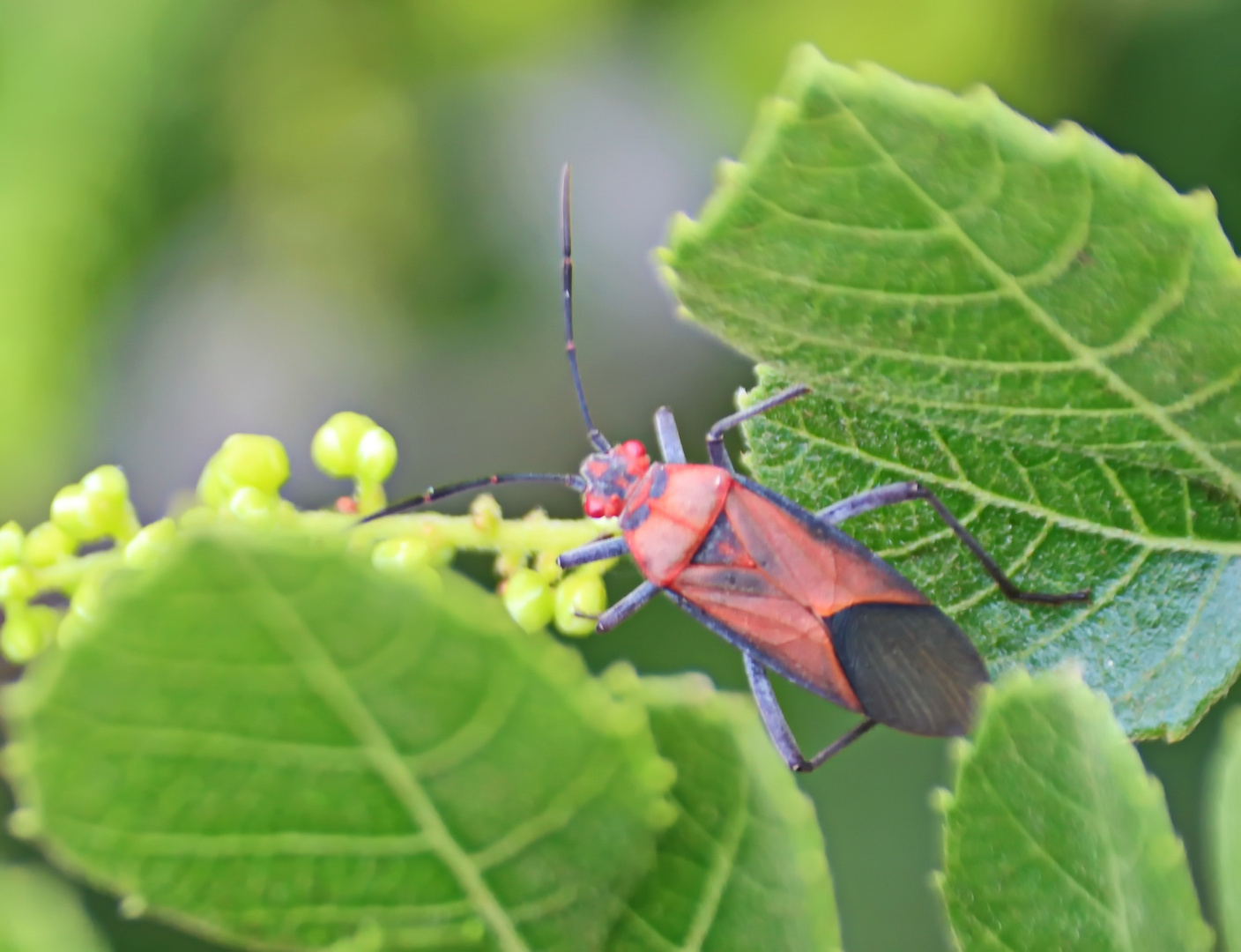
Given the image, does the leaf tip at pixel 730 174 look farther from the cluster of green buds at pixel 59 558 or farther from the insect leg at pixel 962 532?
the cluster of green buds at pixel 59 558

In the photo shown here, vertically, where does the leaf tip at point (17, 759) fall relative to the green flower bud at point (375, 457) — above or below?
above

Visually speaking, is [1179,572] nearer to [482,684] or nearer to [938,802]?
[938,802]

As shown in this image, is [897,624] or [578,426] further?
[578,426]

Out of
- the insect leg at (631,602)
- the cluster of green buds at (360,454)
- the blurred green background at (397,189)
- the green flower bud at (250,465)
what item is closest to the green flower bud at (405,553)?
the cluster of green buds at (360,454)

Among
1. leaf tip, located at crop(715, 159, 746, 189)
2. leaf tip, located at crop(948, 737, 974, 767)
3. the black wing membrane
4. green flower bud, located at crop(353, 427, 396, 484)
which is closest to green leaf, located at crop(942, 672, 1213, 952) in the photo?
leaf tip, located at crop(948, 737, 974, 767)

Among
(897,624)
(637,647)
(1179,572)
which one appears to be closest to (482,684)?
(1179,572)

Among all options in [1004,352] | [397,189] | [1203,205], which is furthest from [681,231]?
[397,189]
